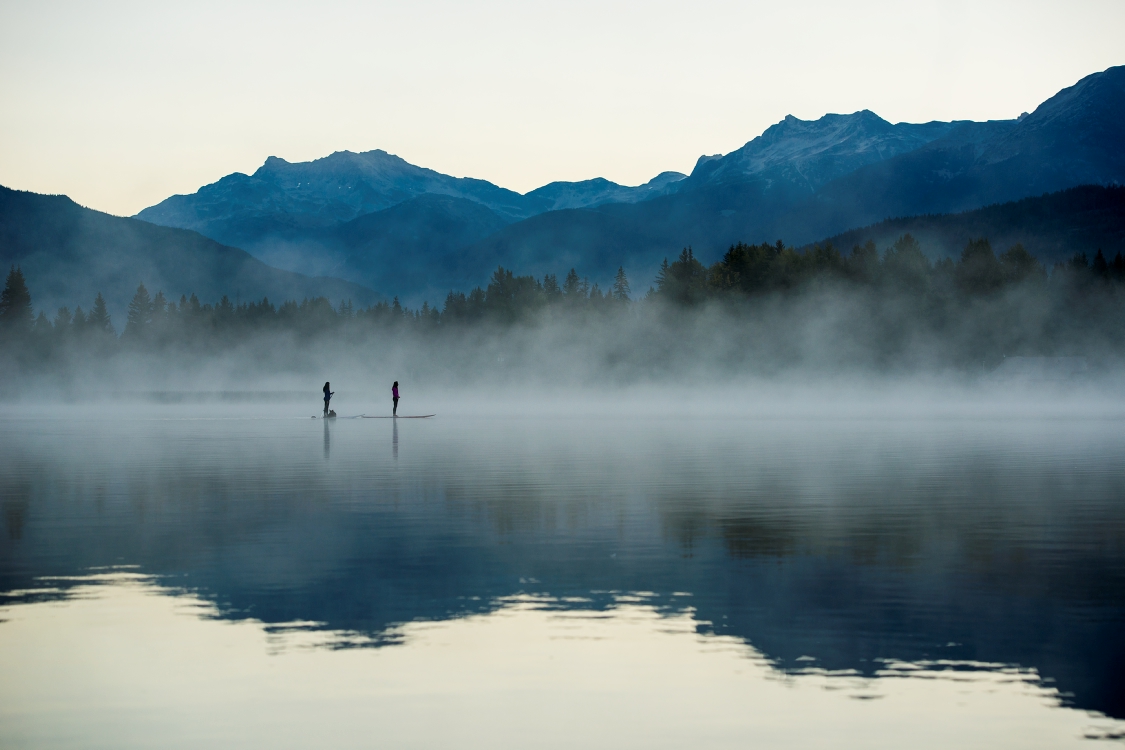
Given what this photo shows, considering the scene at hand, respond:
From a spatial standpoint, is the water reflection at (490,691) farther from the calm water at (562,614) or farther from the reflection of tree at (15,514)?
the reflection of tree at (15,514)

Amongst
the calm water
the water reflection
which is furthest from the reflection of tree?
the water reflection

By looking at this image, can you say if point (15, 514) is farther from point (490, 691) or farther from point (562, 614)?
point (490, 691)

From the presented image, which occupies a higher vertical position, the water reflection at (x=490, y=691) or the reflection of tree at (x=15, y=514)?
the reflection of tree at (x=15, y=514)

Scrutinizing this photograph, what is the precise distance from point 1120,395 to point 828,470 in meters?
163

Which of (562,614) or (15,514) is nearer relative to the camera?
(562,614)

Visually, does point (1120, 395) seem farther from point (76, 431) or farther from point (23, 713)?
point (23, 713)

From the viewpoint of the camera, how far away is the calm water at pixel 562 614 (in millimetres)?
11477

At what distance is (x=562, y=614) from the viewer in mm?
16344

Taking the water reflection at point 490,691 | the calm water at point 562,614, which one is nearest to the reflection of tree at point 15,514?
the calm water at point 562,614

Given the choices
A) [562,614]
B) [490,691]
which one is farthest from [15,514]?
[490,691]

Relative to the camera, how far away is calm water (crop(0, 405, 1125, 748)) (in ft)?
37.7

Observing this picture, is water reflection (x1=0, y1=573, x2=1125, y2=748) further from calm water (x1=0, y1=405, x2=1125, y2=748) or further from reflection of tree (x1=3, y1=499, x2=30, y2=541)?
reflection of tree (x1=3, y1=499, x2=30, y2=541)

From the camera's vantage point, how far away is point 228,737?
11.0 m

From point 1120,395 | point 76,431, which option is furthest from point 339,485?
point 1120,395
